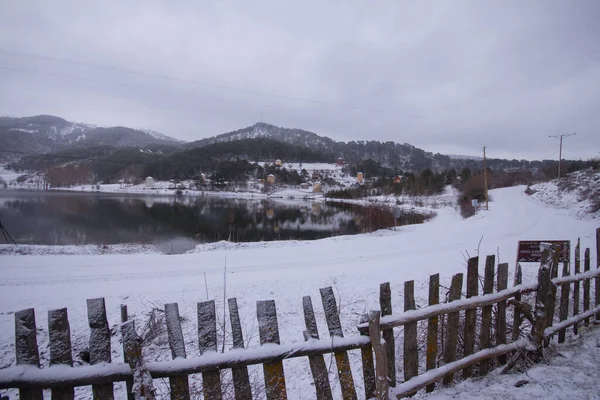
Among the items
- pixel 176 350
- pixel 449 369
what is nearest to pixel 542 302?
pixel 449 369

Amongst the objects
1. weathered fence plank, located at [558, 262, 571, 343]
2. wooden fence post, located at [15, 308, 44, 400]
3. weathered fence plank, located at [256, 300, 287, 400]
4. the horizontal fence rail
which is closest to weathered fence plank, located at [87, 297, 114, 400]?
wooden fence post, located at [15, 308, 44, 400]

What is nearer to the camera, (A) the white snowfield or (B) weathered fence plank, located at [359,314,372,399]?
(B) weathered fence plank, located at [359,314,372,399]

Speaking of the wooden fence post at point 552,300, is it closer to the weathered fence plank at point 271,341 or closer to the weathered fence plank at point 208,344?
the weathered fence plank at point 271,341

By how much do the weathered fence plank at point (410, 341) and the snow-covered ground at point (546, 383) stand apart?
1.07 feet

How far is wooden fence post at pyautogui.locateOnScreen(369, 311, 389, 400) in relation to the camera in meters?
2.26

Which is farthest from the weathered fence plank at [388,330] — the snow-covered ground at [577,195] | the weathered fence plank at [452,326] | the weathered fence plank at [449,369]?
the snow-covered ground at [577,195]

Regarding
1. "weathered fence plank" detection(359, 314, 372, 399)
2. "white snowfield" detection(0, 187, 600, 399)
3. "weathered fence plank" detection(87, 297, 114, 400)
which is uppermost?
"weathered fence plank" detection(87, 297, 114, 400)

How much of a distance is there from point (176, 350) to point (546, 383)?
3819 mm

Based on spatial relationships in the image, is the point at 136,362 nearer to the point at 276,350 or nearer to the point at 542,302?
the point at 276,350

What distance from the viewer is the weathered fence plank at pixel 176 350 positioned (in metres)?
1.98

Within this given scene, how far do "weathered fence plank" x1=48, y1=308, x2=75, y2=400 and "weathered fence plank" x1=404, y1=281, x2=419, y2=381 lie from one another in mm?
2756

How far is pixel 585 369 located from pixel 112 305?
961 centimetres

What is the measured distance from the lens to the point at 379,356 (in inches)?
88.9

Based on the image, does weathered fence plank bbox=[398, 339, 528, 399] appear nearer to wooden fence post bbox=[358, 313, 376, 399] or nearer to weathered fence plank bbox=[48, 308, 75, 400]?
wooden fence post bbox=[358, 313, 376, 399]
